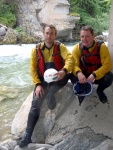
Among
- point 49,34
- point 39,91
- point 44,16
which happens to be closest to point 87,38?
point 49,34

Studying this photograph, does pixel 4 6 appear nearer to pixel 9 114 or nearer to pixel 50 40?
pixel 9 114

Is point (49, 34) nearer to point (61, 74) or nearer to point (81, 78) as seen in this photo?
point (61, 74)

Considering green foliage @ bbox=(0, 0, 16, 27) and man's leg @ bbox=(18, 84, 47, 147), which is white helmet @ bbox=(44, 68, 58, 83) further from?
green foliage @ bbox=(0, 0, 16, 27)

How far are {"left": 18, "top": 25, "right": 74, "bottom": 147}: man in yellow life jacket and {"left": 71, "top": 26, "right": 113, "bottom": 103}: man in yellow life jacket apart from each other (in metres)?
0.16

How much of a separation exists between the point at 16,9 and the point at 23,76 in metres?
11.7

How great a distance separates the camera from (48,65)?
3.74 meters

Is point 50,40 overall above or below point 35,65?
above

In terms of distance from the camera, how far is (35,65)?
3.77 m

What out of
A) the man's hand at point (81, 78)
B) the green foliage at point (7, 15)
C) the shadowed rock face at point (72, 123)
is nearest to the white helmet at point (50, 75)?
the man's hand at point (81, 78)

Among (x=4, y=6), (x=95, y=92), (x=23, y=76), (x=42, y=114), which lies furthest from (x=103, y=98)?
(x=4, y=6)

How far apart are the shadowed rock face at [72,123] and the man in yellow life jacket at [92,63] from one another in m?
0.22

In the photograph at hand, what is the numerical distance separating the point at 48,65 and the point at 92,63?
2.21 feet

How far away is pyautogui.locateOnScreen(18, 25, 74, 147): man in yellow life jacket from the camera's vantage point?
3.62 m

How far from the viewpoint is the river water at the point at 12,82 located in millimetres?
5266
